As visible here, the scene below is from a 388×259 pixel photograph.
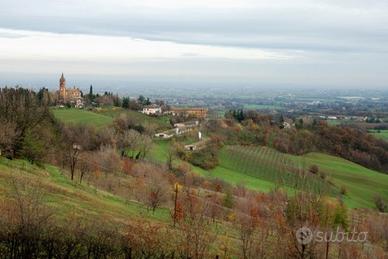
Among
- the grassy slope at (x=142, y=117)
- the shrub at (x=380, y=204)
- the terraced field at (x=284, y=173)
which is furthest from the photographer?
the grassy slope at (x=142, y=117)

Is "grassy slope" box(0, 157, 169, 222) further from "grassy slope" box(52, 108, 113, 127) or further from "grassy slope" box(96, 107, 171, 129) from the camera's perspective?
"grassy slope" box(96, 107, 171, 129)

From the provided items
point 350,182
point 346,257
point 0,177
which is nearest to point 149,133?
point 350,182

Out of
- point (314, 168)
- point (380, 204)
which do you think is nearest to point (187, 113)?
point (314, 168)

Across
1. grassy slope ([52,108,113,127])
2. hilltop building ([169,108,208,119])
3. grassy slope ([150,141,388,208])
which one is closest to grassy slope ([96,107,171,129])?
grassy slope ([52,108,113,127])

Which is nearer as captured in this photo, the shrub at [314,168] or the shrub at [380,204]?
the shrub at [380,204]

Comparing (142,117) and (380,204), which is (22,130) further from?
(142,117)

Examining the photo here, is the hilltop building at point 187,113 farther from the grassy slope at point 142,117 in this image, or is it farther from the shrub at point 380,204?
the shrub at point 380,204

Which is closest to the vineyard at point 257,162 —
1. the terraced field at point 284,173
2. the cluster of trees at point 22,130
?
the terraced field at point 284,173
